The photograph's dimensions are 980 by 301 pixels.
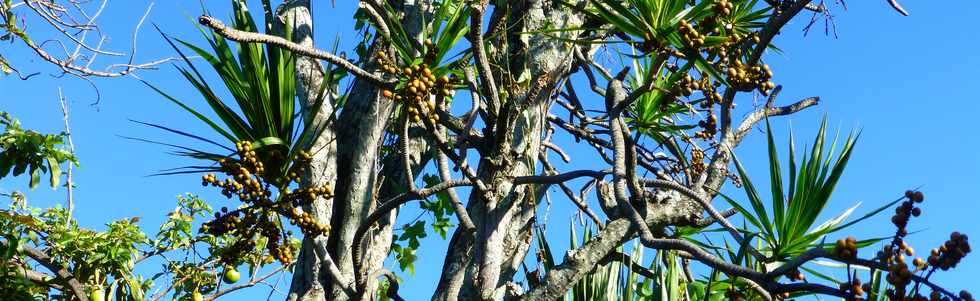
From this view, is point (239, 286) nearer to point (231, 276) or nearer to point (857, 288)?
point (231, 276)

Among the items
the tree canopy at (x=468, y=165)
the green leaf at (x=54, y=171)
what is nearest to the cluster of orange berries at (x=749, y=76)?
the tree canopy at (x=468, y=165)

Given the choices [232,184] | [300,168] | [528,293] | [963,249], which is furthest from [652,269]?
[963,249]

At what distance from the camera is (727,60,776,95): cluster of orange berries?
2834 millimetres

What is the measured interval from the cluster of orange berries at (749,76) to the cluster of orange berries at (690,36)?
0.23m

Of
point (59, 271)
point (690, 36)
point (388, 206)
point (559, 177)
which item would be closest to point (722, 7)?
point (690, 36)

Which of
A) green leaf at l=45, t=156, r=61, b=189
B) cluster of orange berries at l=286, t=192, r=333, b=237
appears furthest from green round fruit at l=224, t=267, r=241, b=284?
cluster of orange berries at l=286, t=192, r=333, b=237

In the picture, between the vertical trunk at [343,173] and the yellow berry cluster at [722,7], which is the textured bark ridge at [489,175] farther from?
the yellow berry cluster at [722,7]

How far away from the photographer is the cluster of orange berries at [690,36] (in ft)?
8.55

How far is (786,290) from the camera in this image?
205 centimetres

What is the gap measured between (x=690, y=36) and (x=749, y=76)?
41 cm

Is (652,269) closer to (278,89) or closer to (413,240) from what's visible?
(413,240)

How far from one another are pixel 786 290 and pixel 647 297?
4.81ft

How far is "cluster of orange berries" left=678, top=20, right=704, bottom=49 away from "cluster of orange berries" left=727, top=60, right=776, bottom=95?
0.23 metres

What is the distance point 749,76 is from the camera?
2930 mm
